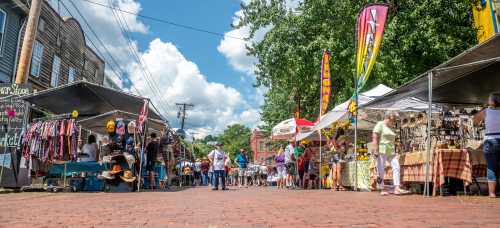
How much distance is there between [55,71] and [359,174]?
18297mm

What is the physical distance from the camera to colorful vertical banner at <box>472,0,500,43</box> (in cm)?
1653

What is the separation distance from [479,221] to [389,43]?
12429 mm

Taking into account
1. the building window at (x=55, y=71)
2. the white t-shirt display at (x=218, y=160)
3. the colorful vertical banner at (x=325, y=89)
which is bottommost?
the white t-shirt display at (x=218, y=160)

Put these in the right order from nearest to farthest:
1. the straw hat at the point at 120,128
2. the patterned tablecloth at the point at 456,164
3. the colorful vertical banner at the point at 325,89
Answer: the patterned tablecloth at the point at 456,164 < the straw hat at the point at 120,128 < the colorful vertical banner at the point at 325,89

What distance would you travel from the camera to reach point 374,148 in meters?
8.83

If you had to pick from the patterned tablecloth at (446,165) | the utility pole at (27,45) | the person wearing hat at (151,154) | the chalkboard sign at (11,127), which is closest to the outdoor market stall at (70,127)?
the chalkboard sign at (11,127)

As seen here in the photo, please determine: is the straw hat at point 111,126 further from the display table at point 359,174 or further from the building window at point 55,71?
the building window at point 55,71

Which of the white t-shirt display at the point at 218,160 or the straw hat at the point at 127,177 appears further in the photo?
the white t-shirt display at the point at 218,160

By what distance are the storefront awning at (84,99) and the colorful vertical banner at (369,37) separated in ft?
20.9

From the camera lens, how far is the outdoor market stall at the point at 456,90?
7789mm

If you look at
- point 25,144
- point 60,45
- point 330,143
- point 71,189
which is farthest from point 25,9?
point 330,143

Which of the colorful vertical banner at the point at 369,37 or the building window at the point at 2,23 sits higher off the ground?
the building window at the point at 2,23

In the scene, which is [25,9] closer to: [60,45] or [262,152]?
[60,45]

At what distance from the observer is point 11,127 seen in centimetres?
1122
